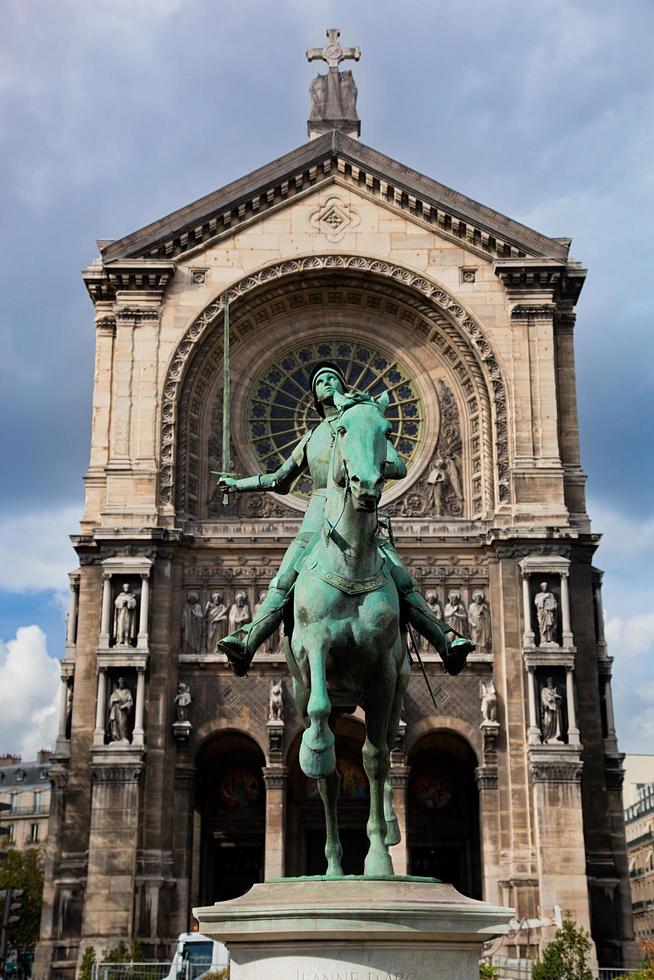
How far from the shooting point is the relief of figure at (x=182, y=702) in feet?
97.8

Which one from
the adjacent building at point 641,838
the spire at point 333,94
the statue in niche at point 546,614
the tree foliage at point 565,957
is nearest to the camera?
the tree foliage at point 565,957

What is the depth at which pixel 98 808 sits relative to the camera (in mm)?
28516

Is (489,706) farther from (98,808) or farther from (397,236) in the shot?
(397,236)

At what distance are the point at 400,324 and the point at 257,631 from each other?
24204 mm

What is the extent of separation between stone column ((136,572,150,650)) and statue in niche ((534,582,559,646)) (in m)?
8.94

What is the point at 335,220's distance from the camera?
111 feet

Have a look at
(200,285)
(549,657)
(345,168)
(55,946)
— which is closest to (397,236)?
(345,168)

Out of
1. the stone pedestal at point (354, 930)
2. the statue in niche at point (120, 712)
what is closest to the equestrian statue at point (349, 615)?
the stone pedestal at point (354, 930)

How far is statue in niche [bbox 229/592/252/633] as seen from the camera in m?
30.5

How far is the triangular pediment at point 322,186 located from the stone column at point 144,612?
8475 mm

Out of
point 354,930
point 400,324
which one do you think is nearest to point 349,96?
point 400,324

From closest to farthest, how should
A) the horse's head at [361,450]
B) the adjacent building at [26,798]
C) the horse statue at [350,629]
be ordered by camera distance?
the horse's head at [361,450]
the horse statue at [350,629]
the adjacent building at [26,798]

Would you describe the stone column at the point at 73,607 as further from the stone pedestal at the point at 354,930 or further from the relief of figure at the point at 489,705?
the stone pedestal at the point at 354,930

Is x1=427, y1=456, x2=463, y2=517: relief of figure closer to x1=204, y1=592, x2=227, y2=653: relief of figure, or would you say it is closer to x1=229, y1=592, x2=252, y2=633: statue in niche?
x1=229, y1=592, x2=252, y2=633: statue in niche
